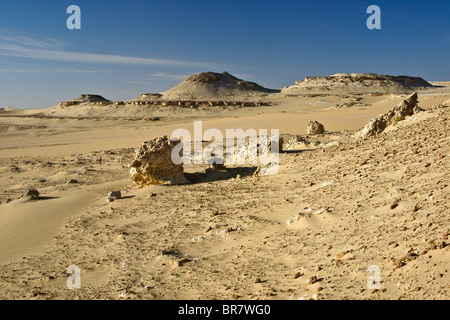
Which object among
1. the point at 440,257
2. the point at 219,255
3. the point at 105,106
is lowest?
the point at 219,255

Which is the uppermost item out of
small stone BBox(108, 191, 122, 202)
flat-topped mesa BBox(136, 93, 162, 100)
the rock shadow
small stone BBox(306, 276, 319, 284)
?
flat-topped mesa BBox(136, 93, 162, 100)

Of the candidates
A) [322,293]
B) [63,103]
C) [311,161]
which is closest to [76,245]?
[322,293]

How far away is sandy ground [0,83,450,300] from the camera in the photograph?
10.5 feet

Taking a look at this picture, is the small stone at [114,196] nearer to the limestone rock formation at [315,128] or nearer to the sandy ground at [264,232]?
the sandy ground at [264,232]

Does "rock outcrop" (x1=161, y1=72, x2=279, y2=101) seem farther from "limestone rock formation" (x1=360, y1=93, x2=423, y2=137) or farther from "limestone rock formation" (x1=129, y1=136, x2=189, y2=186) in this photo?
"limestone rock formation" (x1=360, y1=93, x2=423, y2=137)

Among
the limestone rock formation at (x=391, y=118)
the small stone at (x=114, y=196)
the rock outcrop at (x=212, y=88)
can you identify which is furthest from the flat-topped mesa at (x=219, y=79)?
the small stone at (x=114, y=196)

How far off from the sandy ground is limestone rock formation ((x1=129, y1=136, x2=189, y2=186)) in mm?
357

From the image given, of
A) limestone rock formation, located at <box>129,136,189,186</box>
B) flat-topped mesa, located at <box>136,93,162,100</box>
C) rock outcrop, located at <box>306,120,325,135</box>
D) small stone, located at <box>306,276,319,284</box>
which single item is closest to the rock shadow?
limestone rock formation, located at <box>129,136,189,186</box>

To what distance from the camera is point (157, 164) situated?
744 centimetres

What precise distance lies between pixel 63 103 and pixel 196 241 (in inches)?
2011

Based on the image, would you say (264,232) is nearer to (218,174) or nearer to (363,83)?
(218,174)

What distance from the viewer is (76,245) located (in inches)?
199
